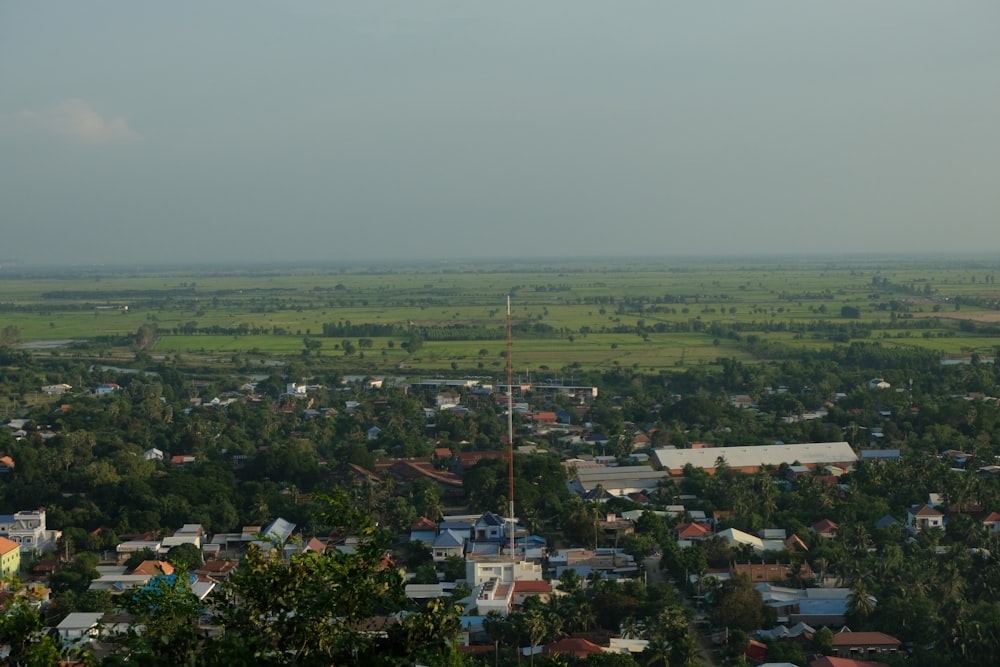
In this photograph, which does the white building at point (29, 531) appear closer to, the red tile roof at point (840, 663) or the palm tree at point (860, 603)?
the red tile roof at point (840, 663)

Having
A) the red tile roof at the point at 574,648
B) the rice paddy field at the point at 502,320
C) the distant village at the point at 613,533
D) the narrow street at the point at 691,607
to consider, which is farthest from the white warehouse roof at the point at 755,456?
the rice paddy field at the point at 502,320

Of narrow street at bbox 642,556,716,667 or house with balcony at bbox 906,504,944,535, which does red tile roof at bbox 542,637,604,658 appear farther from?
house with balcony at bbox 906,504,944,535

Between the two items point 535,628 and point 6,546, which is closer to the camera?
point 535,628

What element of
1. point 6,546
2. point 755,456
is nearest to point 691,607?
point 755,456

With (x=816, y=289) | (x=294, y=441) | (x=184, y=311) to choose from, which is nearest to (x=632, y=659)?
(x=294, y=441)

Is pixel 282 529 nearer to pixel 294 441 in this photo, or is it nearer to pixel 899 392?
pixel 294 441

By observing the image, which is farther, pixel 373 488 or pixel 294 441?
pixel 294 441

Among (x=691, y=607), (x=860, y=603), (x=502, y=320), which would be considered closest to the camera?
(x=860, y=603)

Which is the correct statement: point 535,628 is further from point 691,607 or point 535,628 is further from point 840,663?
point 840,663
